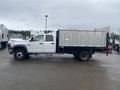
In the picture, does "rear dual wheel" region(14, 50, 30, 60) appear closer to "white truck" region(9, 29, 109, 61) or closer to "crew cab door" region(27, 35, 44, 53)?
"white truck" region(9, 29, 109, 61)

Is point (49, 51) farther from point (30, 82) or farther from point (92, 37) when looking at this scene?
point (30, 82)

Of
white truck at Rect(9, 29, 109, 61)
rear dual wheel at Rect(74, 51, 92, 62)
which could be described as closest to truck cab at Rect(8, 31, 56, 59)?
white truck at Rect(9, 29, 109, 61)

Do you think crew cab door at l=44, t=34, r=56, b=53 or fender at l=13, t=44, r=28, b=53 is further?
crew cab door at l=44, t=34, r=56, b=53

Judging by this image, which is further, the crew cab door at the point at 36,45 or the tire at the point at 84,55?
the tire at the point at 84,55

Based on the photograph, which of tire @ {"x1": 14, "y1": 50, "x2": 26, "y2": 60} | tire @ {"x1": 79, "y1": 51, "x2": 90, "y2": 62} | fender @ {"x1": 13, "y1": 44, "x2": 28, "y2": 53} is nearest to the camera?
fender @ {"x1": 13, "y1": 44, "x2": 28, "y2": 53}

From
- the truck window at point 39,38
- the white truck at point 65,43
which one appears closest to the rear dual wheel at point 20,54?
the white truck at point 65,43

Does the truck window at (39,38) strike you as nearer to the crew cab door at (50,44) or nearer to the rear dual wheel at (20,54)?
the crew cab door at (50,44)

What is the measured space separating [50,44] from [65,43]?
114 centimetres

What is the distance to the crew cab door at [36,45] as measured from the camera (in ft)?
57.6

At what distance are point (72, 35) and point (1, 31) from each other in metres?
15.2

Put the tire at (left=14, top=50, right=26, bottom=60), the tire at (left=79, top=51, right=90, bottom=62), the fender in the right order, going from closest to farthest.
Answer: the fender → the tire at (left=14, top=50, right=26, bottom=60) → the tire at (left=79, top=51, right=90, bottom=62)

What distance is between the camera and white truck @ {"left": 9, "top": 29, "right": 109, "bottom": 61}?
1766cm

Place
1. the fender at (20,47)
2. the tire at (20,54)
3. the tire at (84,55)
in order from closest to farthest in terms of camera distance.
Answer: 1. the fender at (20,47)
2. the tire at (20,54)
3. the tire at (84,55)

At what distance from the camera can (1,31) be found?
3041 cm
